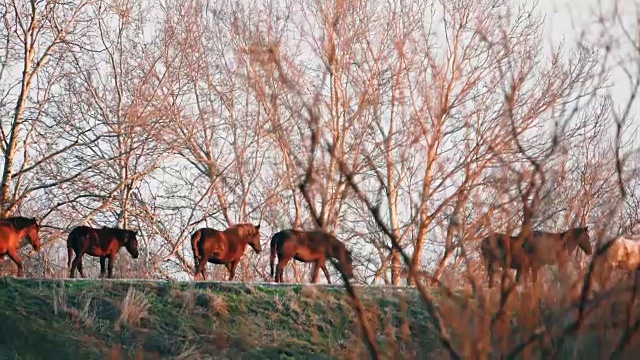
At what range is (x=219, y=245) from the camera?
22031 millimetres

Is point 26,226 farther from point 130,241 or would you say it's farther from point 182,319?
point 182,319

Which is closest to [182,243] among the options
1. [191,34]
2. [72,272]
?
[191,34]

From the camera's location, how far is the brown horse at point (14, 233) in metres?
20.0

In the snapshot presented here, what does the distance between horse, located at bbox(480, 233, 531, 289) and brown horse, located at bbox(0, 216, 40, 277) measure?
13852 millimetres

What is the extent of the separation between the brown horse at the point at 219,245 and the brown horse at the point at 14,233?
302cm

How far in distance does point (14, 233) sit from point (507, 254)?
49.4 feet

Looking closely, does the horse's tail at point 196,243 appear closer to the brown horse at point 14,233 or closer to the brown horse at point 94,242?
the brown horse at point 94,242

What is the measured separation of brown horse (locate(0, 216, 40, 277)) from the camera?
65.5ft

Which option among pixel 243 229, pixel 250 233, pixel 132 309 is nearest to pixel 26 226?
pixel 243 229

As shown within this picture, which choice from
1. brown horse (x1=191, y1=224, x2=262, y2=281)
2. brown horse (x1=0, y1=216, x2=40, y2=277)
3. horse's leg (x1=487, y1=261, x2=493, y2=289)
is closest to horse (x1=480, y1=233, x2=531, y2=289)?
horse's leg (x1=487, y1=261, x2=493, y2=289)

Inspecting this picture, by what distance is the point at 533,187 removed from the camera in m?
6.12

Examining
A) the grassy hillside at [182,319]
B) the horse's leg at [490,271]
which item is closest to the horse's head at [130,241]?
the grassy hillside at [182,319]

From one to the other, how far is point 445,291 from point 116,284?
30.3ft

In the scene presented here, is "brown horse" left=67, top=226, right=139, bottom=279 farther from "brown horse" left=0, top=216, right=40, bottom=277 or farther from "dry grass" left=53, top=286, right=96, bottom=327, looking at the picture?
"dry grass" left=53, top=286, right=96, bottom=327
